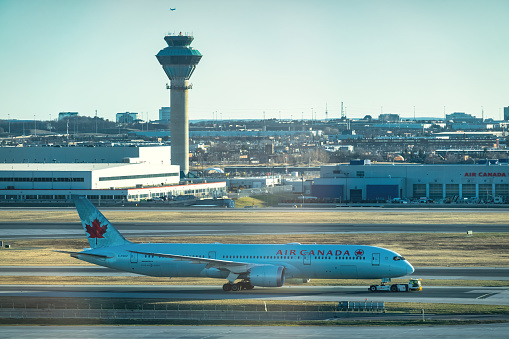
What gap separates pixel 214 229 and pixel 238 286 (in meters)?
44.2

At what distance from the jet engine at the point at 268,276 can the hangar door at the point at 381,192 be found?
111 m

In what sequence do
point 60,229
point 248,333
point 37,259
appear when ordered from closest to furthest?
point 248,333
point 37,259
point 60,229

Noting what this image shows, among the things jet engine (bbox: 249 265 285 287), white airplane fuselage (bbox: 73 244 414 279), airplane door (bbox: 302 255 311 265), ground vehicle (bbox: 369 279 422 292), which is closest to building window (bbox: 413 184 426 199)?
white airplane fuselage (bbox: 73 244 414 279)

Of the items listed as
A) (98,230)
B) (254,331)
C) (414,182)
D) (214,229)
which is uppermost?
(98,230)

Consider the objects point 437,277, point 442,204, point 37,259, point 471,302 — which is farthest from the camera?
point 442,204

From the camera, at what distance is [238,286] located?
63.1 metres

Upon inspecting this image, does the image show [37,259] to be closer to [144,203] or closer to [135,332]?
[135,332]

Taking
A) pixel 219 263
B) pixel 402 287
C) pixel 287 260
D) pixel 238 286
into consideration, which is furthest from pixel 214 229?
pixel 402 287

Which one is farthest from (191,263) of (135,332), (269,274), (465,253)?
(465,253)

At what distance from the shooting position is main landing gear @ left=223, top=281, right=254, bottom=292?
206 ft

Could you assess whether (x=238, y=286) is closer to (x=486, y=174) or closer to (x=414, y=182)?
(x=414, y=182)

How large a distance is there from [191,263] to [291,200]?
105578 millimetres

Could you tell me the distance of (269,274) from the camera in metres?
61.7

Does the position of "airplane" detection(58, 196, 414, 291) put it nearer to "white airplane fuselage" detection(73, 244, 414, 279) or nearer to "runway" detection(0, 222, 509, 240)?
"white airplane fuselage" detection(73, 244, 414, 279)
